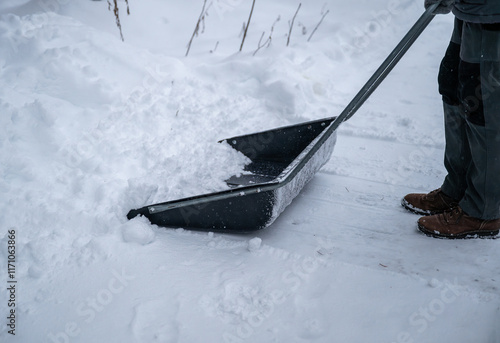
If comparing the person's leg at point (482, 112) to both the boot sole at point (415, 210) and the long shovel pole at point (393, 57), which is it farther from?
the boot sole at point (415, 210)

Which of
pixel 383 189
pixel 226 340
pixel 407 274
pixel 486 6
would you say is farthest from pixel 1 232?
pixel 486 6

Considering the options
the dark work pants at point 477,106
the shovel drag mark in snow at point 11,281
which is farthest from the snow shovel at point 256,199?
the shovel drag mark in snow at point 11,281

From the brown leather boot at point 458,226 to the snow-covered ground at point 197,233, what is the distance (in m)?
0.05

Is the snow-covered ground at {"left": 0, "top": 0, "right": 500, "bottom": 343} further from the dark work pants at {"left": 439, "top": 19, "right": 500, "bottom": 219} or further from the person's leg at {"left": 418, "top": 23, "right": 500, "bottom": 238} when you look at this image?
the dark work pants at {"left": 439, "top": 19, "right": 500, "bottom": 219}

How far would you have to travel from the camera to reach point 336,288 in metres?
1.65

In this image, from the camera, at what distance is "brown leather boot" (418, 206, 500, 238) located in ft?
6.31

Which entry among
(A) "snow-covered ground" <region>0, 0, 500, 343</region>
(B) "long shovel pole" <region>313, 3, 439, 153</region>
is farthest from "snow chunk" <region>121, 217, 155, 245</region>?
(B) "long shovel pole" <region>313, 3, 439, 153</region>

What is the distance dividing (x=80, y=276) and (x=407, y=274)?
139cm

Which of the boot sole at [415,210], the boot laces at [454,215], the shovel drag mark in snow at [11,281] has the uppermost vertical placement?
the boot laces at [454,215]

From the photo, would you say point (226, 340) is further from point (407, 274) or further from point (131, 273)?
point (407, 274)

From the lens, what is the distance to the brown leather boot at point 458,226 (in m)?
1.92

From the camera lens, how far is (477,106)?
1.75m

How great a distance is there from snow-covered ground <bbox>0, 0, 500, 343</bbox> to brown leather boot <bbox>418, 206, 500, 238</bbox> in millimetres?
52

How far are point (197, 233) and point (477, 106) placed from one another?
1.42 meters
